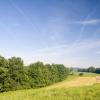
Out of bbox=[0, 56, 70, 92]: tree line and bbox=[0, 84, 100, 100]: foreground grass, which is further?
bbox=[0, 56, 70, 92]: tree line

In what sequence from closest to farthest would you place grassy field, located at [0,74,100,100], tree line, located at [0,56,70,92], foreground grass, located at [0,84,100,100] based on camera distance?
foreground grass, located at [0,84,100,100], grassy field, located at [0,74,100,100], tree line, located at [0,56,70,92]

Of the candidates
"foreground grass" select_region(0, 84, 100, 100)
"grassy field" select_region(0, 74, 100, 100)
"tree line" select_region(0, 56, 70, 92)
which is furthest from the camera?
"tree line" select_region(0, 56, 70, 92)

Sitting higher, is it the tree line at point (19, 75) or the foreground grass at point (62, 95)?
the tree line at point (19, 75)

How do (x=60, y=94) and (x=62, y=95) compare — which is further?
(x=60, y=94)

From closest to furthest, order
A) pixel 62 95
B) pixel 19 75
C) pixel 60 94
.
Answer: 1. pixel 62 95
2. pixel 60 94
3. pixel 19 75

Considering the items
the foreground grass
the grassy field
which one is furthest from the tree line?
the foreground grass

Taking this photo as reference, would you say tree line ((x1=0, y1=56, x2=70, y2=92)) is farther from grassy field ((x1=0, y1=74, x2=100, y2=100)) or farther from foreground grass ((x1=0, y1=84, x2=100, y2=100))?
foreground grass ((x1=0, y1=84, x2=100, y2=100))

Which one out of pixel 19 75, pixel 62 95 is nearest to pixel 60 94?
pixel 62 95

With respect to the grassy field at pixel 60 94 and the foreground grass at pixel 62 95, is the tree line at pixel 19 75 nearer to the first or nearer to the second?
the grassy field at pixel 60 94

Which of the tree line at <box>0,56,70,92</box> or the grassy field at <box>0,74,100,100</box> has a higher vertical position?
the tree line at <box>0,56,70,92</box>

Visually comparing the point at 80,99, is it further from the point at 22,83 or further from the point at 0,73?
the point at 22,83

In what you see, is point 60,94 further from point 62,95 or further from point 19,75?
point 19,75

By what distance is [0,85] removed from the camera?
164 feet

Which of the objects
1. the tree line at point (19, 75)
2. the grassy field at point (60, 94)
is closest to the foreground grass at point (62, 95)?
the grassy field at point (60, 94)
